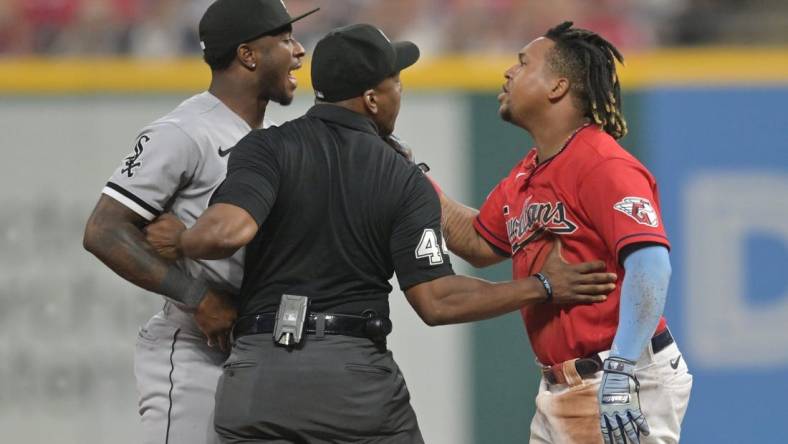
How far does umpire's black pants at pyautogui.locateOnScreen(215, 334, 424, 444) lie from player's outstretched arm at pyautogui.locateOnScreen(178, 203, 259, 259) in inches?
13.6

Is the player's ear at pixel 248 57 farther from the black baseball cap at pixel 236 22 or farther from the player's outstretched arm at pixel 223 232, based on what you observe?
the player's outstretched arm at pixel 223 232

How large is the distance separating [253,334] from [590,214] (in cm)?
106

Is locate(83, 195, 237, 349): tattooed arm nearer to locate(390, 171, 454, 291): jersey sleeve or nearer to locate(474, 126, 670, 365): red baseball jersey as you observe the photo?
locate(390, 171, 454, 291): jersey sleeve

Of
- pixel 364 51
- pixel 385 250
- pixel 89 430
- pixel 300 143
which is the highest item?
pixel 364 51

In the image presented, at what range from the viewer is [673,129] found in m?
7.09

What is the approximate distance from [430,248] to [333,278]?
29cm

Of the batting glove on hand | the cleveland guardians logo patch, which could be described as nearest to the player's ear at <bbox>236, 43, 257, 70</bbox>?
the cleveland guardians logo patch

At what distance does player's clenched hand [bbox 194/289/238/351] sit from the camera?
3.95m

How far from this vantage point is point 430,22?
7.52 meters

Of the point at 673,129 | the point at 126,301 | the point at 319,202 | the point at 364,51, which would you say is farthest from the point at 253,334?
the point at 673,129

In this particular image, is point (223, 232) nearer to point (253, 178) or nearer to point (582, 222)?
point (253, 178)

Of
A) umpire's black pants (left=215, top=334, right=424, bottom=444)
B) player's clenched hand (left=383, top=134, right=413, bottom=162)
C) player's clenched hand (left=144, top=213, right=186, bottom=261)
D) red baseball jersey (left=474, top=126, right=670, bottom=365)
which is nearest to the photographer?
umpire's black pants (left=215, top=334, right=424, bottom=444)

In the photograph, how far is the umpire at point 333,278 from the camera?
362cm

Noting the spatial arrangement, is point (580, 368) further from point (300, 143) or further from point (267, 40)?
point (267, 40)
